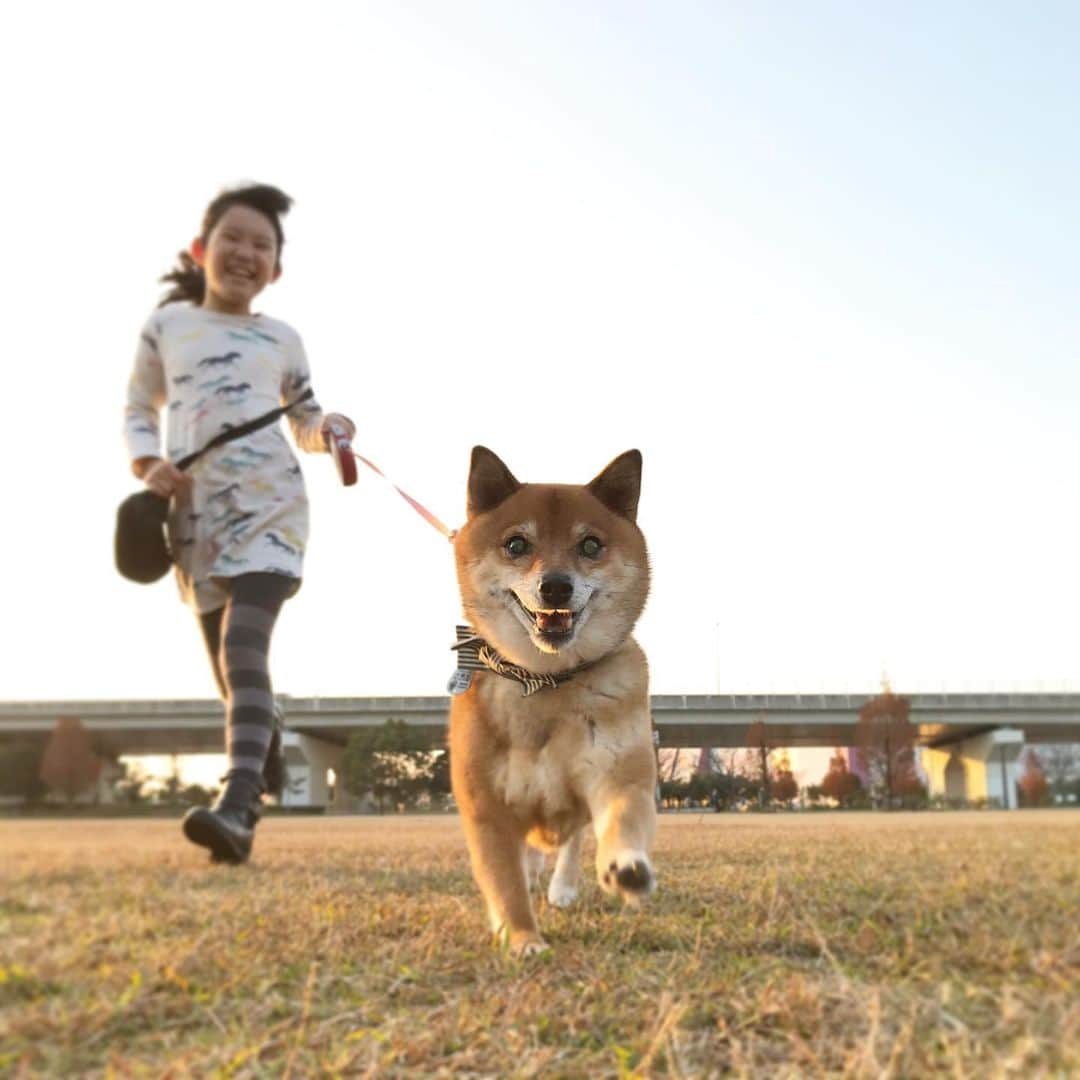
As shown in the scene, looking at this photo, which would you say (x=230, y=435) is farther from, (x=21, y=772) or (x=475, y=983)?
(x=475, y=983)

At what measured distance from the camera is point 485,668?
3.42 meters

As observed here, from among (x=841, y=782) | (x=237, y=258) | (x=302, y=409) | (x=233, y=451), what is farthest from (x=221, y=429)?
(x=841, y=782)

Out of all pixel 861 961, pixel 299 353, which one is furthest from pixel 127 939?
pixel 299 353

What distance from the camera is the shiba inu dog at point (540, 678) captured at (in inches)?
127

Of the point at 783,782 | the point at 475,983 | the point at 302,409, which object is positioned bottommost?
the point at 783,782

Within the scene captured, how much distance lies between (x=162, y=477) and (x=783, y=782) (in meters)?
10.6

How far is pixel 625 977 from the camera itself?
2.50 meters

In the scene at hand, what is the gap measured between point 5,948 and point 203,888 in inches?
48.6

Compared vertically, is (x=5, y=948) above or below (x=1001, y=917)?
above

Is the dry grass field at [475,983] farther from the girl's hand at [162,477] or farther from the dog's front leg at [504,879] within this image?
the girl's hand at [162,477]

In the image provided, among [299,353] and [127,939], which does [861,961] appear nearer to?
[127,939]

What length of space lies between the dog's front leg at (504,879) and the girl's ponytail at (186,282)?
2.56 metres

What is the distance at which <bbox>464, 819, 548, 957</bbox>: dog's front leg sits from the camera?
309cm

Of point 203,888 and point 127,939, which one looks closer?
point 127,939
